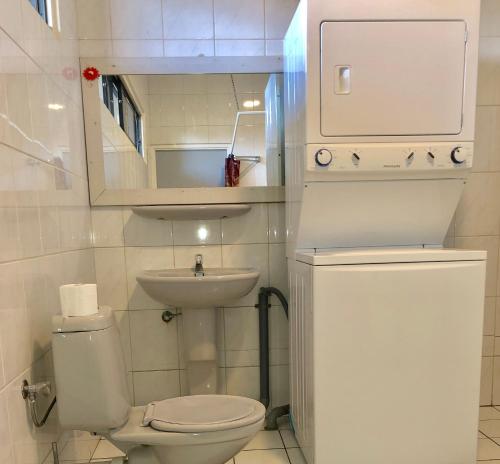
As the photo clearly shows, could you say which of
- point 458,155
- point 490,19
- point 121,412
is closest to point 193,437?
point 121,412

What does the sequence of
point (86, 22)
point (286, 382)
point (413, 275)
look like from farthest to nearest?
1. point (286, 382)
2. point (86, 22)
3. point (413, 275)

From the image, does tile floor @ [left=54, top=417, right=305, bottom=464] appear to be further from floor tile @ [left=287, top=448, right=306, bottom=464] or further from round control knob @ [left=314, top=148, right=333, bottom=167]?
round control knob @ [left=314, top=148, right=333, bottom=167]

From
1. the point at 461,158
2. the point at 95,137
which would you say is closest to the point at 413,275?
the point at 461,158

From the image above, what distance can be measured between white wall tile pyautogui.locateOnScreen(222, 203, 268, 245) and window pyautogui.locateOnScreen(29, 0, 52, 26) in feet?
3.47

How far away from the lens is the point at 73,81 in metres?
1.53

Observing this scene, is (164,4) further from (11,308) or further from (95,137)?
(11,308)

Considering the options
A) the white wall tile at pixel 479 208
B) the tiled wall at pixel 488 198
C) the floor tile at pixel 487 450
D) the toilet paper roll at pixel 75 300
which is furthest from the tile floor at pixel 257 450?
the white wall tile at pixel 479 208

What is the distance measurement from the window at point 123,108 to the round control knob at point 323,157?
3.01ft

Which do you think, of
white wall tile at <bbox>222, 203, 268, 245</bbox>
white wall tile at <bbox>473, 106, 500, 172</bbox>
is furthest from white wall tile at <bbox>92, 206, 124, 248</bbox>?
white wall tile at <bbox>473, 106, 500, 172</bbox>

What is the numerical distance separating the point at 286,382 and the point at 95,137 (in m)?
1.53

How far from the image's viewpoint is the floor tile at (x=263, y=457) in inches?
57.4

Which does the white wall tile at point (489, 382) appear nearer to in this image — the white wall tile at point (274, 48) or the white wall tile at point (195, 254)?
the white wall tile at point (195, 254)

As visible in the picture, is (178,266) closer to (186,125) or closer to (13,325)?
(186,125)

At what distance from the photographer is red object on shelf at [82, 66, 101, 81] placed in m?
1.63
